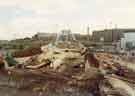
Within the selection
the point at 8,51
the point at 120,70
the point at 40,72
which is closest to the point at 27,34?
the point at 8,51

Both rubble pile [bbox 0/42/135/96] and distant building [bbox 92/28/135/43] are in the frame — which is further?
distant building [bbox 92/28/135/43]

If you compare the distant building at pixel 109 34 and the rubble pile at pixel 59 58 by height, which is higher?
the distant building at pixel 109 34

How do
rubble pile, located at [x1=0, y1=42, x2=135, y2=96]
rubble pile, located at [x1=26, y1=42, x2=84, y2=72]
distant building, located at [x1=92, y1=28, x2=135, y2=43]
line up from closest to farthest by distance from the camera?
rubble pile, located at [x1=0, y1=42, x2=135, y2=96] < rubble pile, located at [x1=26, y1=42, x2=84, y2=72] < distant building, located at [x1=92, y1=28, x2=135, y2=43]

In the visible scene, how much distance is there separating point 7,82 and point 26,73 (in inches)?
19.4

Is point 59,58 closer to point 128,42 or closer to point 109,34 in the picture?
point 109,34

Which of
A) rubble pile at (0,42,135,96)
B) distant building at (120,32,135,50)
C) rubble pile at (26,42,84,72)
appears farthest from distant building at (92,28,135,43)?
rubble pile at (26,42,84,72)

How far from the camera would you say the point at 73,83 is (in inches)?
280

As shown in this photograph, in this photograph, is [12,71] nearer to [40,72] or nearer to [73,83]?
[40,72]

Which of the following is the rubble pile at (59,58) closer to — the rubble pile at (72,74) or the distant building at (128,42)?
the rubble pile at (72,74)

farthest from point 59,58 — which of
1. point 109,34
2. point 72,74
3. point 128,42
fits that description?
point 128,42

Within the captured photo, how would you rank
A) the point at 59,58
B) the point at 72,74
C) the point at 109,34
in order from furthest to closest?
the point at 109,34 → the point at 59,58 → the point at 72,74

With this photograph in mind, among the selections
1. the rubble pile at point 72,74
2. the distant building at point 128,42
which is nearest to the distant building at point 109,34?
the distant building at point 128,42

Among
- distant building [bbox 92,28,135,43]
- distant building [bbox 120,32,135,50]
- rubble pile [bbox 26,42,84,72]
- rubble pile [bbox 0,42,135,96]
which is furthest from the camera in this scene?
distant building [bbox 92,28,135,43]

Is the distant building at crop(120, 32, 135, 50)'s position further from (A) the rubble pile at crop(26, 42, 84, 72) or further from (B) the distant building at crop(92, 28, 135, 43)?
(A) the rubble pile at crop(26, 42, 84, 72)
